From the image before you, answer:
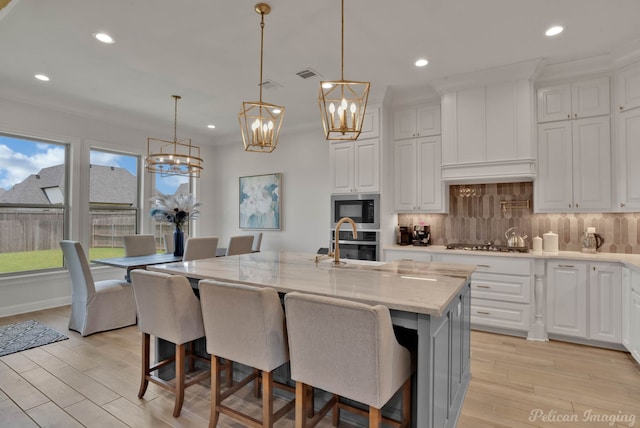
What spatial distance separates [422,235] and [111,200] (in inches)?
191

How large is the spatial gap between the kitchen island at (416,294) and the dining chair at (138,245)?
96.5 inches

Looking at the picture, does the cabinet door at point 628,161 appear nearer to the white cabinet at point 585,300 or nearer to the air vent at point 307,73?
the white cabinet at point 585,300

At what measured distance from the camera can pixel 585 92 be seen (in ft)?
11.6

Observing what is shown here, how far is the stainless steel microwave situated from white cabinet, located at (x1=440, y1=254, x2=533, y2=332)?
1.15m

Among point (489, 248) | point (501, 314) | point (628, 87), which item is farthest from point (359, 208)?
point (628, 87)

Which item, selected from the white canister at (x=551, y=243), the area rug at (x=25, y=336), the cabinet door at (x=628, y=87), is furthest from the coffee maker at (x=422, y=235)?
the area rug at (x=25, y=336)

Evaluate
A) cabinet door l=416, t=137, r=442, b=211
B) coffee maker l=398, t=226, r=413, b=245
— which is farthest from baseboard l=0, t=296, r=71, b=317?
cabinet door l=416, t=137, r=442, b=211

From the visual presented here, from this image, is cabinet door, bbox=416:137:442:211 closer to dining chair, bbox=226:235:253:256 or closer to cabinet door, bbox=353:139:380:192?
cabinet door, bbox=353:139:380:192

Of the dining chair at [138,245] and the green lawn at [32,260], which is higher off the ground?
the dining chair at [138,245]

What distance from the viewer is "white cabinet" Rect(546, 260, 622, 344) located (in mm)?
3178

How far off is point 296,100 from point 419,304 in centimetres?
384

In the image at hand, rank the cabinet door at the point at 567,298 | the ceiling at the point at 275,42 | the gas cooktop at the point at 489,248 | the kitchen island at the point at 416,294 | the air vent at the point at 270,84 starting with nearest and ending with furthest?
the kitchen island at the point at 416,294 → the ceiling at the point at 275,42 → the cabinet door at the point at 567,298 → the gas cooktop at the point at 489,248 → the air vent at the point at 270,84

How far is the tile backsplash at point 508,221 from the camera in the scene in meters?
3.60

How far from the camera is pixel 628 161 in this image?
3.26 meters
